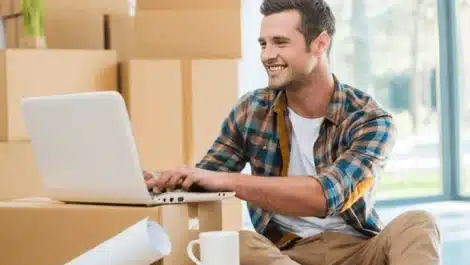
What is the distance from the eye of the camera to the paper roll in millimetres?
1264

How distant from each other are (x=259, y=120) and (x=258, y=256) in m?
0.46

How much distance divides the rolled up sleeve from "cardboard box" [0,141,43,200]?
119 centimetres

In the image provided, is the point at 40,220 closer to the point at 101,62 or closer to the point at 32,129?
the point at 32,129

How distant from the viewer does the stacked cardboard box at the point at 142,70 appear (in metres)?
2.83

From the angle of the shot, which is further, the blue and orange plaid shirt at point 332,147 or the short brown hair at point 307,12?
the short brown hair at point 307,12

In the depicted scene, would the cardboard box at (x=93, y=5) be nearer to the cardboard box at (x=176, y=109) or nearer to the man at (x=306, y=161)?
the cardboard box at (x=176, y=109)

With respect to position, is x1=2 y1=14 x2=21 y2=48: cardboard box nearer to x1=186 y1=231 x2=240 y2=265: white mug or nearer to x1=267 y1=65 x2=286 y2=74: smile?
x1=267 y1=65 x2=286 y2=74: smile

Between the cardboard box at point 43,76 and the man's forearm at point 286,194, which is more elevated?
the cardboard box at point 43,76

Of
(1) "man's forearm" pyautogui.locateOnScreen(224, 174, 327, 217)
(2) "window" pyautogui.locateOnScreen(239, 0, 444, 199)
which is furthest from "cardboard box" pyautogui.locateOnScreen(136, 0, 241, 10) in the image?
(2) "window" pyautogui.locateOnScreen(239, 0, 444, 199)

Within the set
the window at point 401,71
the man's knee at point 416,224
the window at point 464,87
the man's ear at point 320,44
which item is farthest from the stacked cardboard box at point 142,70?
the window at point 464,87

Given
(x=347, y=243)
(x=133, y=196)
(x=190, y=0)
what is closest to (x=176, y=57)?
(x=190, y=0)

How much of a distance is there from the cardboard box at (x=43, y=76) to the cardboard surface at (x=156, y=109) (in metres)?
0.09

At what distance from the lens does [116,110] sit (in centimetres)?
152

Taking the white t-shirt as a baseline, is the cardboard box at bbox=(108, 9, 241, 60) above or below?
above
